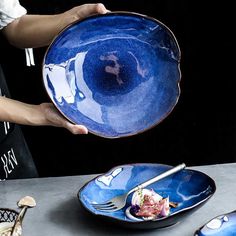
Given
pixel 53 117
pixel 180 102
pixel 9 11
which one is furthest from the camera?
pixel 180 102

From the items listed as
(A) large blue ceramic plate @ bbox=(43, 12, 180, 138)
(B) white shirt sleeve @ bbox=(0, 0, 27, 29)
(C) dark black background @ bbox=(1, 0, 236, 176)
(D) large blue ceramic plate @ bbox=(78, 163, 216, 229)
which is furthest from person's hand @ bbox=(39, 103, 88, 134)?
(C) dark black background @ bbox=(1, 0, 236, 176)

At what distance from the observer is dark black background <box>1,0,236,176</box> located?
2.09 metres

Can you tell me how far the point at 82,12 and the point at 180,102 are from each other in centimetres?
100

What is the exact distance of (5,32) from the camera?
4.97ft

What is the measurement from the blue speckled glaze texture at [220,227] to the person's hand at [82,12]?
462 mm

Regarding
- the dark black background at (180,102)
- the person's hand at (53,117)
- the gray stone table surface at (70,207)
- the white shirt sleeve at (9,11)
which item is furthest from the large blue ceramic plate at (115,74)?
the dark black background at (180,102)

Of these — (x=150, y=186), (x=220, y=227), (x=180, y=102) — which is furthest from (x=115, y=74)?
(x=180, y=102)

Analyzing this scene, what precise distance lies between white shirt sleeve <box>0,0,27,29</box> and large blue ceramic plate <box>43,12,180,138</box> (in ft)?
0.93

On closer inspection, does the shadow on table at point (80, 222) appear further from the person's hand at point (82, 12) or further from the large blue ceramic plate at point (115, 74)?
the person's hand at point (82, 12)

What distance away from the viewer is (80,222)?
1.15m

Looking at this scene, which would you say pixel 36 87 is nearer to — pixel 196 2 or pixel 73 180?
pixel 196 2

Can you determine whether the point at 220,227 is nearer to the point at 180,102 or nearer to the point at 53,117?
the point at 53,117

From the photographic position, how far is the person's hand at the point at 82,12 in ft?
3.97

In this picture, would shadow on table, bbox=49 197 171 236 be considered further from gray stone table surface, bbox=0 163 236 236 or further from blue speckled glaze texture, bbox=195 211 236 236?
blue speckled glaze texture, bbox=195 211 236 236
